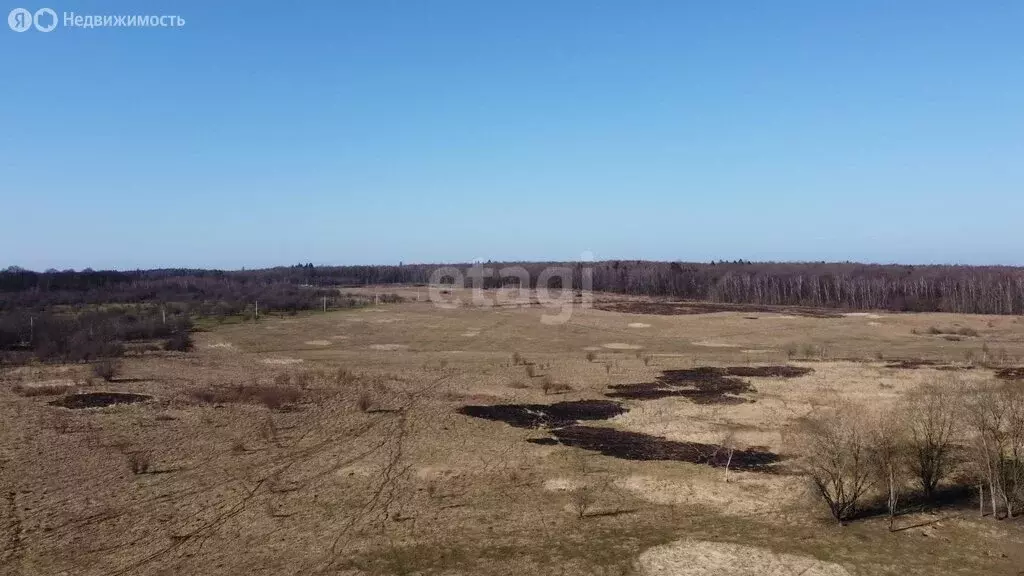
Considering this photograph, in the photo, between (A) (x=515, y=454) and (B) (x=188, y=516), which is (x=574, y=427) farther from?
(B) (x=188, y=516)

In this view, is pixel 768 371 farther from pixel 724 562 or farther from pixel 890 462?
pixel 724 562

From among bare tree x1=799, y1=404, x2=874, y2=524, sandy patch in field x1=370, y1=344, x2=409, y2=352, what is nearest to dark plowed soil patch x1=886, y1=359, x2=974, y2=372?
bare tree x1=799, y1=404, x2=874, y2=524

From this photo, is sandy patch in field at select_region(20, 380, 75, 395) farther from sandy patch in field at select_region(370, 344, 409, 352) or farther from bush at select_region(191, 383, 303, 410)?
sandy patch in field at select_region(370, 344, 409, 352)

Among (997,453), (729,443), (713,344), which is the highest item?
(997,453)

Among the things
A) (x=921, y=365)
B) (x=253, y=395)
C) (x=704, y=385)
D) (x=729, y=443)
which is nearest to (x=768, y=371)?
(x=704, y=385)

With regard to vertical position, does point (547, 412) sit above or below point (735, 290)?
below

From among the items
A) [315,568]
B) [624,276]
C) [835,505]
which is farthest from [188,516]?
[624,276]
